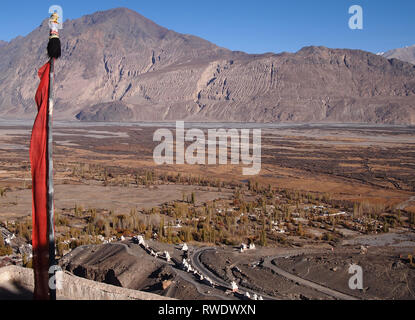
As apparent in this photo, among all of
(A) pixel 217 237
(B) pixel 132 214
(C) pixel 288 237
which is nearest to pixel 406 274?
(C) pixel 288 237

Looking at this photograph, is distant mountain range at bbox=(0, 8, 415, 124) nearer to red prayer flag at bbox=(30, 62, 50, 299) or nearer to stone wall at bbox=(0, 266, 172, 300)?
stone wall at bbox=(0, 266, 172, 300)

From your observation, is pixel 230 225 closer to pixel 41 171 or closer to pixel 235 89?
pixel 41 171

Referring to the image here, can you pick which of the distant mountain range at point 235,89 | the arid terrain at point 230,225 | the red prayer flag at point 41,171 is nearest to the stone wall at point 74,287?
the red prayer flag at point 41,171

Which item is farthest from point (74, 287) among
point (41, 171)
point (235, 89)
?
point (235, 89)

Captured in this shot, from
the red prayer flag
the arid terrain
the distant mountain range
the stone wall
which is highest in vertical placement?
the distant mountain range

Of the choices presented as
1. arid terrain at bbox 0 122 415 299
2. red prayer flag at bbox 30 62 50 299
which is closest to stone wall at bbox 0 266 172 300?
red prayer flag at bbox 30 62 50 299

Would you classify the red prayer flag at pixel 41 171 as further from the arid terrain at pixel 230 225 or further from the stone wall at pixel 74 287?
the arid terrain at pixel 230 225
